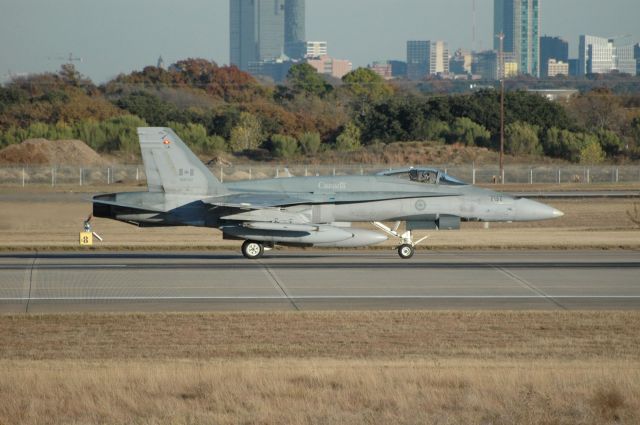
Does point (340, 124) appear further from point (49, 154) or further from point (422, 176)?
point (422, 176)

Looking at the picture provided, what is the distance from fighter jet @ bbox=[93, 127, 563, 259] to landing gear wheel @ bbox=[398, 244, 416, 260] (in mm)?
28

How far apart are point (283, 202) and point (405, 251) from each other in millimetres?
3683

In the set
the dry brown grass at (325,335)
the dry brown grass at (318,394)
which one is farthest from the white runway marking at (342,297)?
the dry brown grass at (318,394)

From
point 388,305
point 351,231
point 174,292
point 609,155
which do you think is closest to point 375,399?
point 388,305

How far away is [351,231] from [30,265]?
8.42 m

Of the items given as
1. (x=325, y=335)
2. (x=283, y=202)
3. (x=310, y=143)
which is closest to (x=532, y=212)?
(x=283, y=202)

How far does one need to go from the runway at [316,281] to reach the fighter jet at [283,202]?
103 centimetres

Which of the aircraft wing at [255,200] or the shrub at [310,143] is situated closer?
the aircraft wing at [255,200]

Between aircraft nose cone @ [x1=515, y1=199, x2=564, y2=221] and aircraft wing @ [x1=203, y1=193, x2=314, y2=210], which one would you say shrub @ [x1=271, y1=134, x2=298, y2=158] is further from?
aircraft nose cone @ [x1=515, y1=199, x2=564, y2=221]

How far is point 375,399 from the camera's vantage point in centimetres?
1239

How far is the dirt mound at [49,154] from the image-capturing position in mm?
71000

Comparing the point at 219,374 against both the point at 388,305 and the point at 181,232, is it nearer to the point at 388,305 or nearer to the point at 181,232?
the point at 388,305

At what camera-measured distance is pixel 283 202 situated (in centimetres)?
2838

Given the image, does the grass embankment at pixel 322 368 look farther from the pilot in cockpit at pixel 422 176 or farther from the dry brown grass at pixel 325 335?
the pilot in cockpit at pixel 422 176
